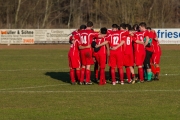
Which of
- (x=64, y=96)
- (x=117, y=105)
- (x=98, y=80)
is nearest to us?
(x=117, y=105)

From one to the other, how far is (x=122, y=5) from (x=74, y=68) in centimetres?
Answer: 4909

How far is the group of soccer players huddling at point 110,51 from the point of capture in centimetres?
1756

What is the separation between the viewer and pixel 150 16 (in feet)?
218

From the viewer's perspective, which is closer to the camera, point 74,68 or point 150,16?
point 74,68

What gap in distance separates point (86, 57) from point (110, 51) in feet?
2.74

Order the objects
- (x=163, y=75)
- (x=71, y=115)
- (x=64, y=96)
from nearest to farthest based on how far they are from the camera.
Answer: (x=71, y=115) < (x=64, y=96) < (x=163, y=75)

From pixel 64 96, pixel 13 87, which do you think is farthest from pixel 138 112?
pixel 13 87

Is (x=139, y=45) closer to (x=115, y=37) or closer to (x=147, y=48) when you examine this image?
→ (x=147, y=48)

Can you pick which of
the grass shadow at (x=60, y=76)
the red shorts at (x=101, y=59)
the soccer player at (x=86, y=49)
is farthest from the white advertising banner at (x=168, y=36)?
the soccer player at (x=86, y=49)

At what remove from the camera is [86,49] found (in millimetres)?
17812

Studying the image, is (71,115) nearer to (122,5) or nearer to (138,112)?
(138,112)

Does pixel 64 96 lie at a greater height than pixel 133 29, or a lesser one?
lesser

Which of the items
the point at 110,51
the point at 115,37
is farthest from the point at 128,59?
the point at 115,37

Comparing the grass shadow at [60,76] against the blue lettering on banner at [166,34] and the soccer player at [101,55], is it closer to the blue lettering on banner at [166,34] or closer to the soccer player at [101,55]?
the soccer player at [101,55]
